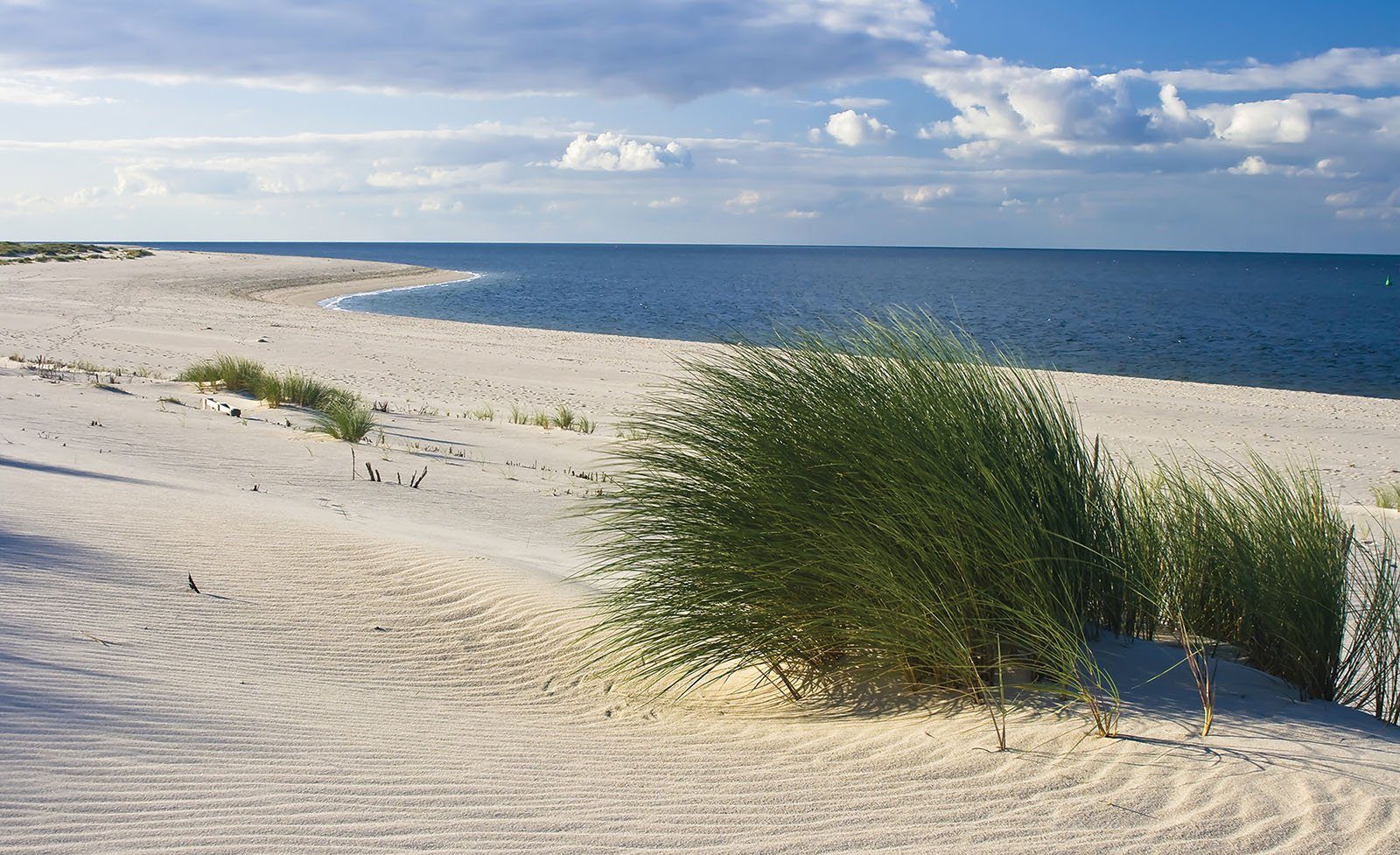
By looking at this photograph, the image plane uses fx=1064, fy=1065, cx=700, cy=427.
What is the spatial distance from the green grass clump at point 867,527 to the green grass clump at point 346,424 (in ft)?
24.6

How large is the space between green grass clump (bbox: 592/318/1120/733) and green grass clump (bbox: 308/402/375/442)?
7.48 metres

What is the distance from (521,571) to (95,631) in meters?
2.61

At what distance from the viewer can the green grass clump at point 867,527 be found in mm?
4289

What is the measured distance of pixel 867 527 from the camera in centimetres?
446

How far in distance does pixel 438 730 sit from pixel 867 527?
1934 mm

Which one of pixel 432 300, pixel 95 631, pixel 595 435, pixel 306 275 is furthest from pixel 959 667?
pixel 306 275

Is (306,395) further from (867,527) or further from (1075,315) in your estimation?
(1075,315)

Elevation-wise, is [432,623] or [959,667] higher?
[959,667]

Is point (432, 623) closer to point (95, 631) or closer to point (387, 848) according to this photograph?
point (95, 631)

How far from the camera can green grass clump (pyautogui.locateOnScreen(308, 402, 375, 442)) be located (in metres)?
11.9

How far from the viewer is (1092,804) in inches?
132

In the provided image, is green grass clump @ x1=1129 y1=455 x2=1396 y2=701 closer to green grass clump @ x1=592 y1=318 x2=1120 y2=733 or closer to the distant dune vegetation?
green grass clump @ x1=592 y1=318 x2=1120 y2=733

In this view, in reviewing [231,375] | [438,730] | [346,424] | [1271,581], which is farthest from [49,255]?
[1271,581]

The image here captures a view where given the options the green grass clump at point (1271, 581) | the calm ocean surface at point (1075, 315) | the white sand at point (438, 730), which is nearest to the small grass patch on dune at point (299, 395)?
the white sand at point (438, 730)
